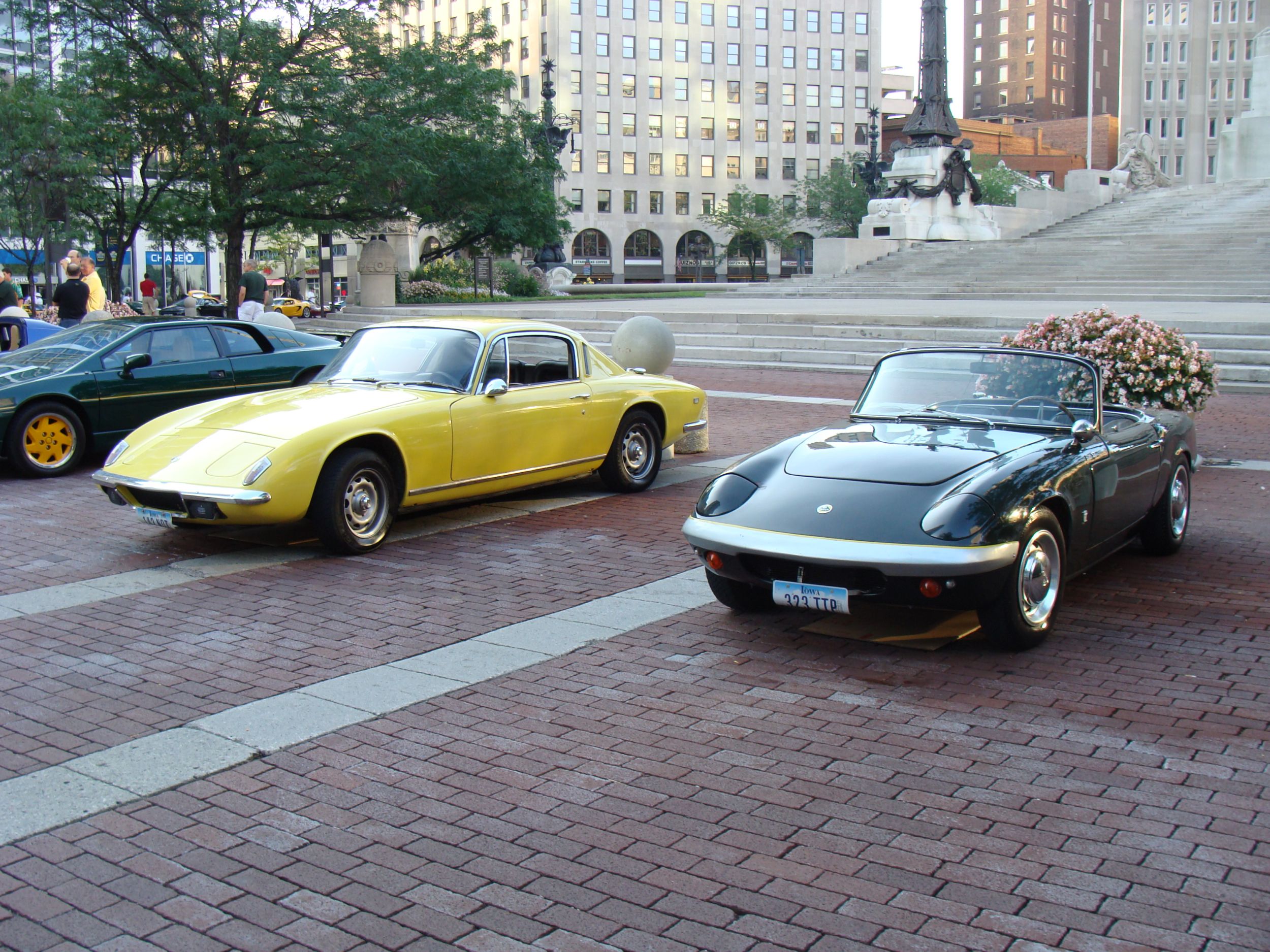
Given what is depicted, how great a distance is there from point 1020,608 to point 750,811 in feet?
6.88

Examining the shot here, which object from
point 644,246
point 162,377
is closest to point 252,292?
point 162,377

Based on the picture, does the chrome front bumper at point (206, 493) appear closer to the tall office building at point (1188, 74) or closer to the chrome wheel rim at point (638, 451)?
the chrome wheel rim at point (638, 451)

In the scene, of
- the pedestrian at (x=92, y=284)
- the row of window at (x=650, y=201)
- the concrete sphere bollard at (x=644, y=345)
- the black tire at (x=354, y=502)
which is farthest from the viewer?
the row of window at (x=650, y=201)

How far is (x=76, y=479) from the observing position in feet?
35.2

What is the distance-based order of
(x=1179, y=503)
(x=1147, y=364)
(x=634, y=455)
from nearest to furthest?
1. (x=1179, y=503)
2. (x=634, y=455)
3. (x=1147, y=364)

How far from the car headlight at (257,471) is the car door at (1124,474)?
466 centimetres

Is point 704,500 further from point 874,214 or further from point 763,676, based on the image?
point 874,214

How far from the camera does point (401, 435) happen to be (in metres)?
7.82

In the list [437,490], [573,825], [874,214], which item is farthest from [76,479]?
[874,214]

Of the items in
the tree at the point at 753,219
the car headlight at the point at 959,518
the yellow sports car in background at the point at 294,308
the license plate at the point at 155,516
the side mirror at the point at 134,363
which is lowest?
the license plate at the point at 155,516

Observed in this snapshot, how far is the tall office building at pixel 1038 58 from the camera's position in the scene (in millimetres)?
131250

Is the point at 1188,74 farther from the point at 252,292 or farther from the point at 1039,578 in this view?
the point at 1039,578

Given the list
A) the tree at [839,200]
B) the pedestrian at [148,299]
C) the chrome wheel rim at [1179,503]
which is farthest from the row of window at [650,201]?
the chrome wheel rim at [1179,503]

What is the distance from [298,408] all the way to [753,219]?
3273 inches
